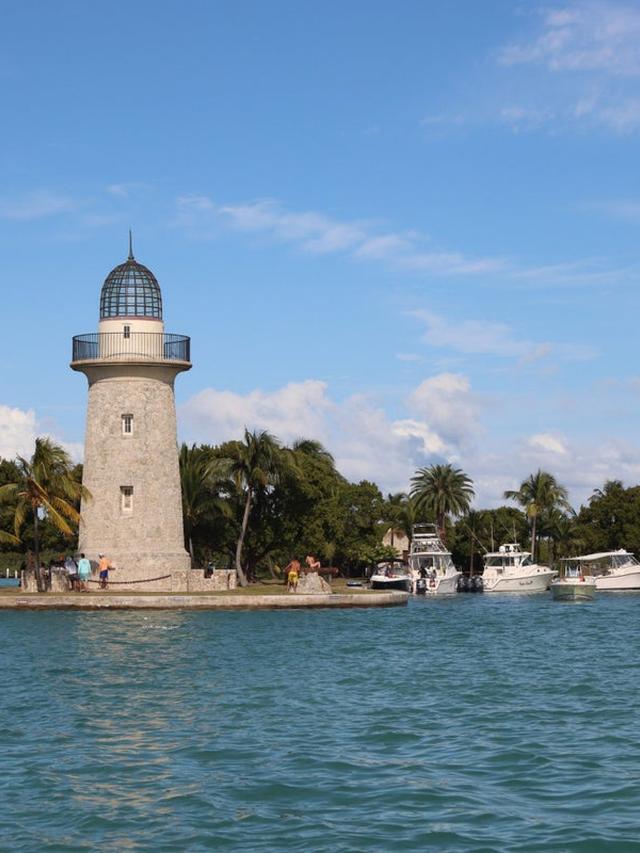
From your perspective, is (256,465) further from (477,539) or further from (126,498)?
(477,539)

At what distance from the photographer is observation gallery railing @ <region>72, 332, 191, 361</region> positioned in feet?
182

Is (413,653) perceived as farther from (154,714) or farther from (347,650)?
(154,714)

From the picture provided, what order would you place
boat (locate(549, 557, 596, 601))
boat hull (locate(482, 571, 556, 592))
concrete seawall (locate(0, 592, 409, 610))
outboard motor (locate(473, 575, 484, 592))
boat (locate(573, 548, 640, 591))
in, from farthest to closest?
outboard motor (locate(473, 575, 484, 592)) → boat hull (locate(482, 571, 556, 592)) → boat (locate(573, 548, 640, 591)) → boat (locate(549, 557, 596, 601)) → concrete seawall (locate(0, 592, 409, 610))

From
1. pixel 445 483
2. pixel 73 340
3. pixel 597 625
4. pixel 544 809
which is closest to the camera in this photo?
pixel 544 809

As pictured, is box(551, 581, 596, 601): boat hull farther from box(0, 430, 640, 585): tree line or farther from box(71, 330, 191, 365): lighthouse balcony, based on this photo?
box(71, 330, 191, 365): lighthouse balcony

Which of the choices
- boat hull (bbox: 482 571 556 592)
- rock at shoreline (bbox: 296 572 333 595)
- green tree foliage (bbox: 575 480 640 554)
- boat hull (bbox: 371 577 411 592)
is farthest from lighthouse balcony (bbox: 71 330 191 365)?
green tree foliage (bbox: 575 480 640 554)

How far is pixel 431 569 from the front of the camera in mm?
89375

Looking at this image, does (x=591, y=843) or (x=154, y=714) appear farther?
(x=154, y=714)

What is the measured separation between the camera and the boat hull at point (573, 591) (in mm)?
75750

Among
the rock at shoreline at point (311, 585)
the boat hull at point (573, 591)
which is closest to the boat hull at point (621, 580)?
the boat hull at point (573, 591)

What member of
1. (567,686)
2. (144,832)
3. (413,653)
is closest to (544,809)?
(144,832)

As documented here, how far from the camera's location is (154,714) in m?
24.7

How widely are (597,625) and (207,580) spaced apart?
16.2m

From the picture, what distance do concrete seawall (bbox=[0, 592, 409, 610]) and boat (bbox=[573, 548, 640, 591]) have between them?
4035 centimetres
